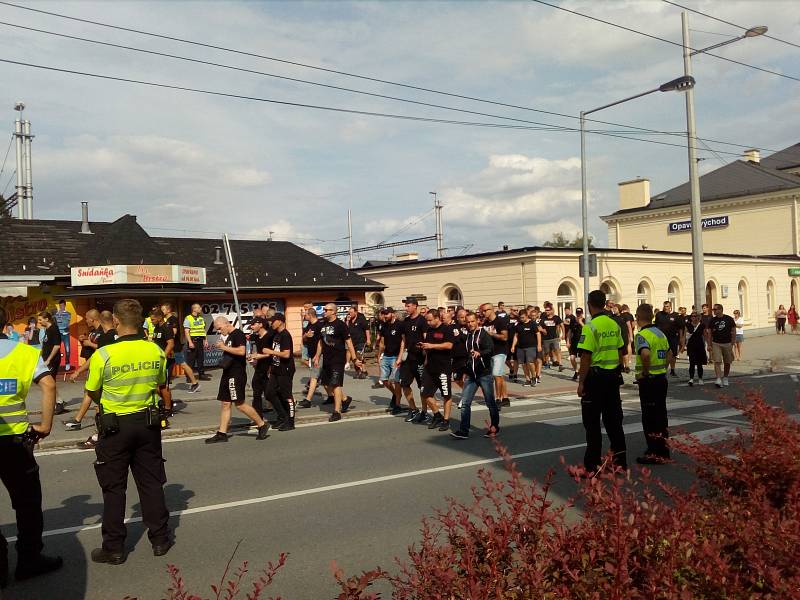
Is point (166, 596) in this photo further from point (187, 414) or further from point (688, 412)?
point (688, 412)

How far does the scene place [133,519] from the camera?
6.37 m

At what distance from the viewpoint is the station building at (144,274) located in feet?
61.2

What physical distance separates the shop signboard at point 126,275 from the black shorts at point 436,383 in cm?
1094

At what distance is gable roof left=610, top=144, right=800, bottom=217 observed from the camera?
45844 mm

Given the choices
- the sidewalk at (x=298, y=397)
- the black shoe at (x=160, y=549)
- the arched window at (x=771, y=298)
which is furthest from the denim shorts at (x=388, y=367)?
the arched window at (x=771, y=298)

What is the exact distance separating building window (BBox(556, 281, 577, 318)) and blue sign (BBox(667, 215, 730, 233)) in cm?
2327

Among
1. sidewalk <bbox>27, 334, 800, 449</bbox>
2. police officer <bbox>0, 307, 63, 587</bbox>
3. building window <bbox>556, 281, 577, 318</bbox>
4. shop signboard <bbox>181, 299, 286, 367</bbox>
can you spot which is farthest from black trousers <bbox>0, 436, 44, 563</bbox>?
building window <bbox>556, 281, 577, 318</bbox>

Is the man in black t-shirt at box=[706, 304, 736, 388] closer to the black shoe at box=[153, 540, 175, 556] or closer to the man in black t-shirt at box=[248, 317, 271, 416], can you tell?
the man in black t-shirt at box=[248, 317, 271, 416]

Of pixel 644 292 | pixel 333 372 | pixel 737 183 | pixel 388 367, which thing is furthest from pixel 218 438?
pixel 737 183

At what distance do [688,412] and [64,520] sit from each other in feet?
32.8

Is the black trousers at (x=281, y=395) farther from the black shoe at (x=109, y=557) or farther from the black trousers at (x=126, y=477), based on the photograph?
the black shoe at (x=109, y=557)

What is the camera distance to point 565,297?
28.6 m

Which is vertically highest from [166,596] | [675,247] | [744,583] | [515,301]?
[675,247]

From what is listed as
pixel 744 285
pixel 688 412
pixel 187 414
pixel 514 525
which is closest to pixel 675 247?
pixel 744 285
